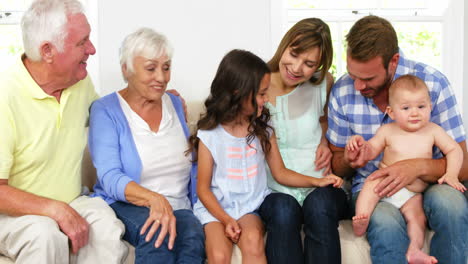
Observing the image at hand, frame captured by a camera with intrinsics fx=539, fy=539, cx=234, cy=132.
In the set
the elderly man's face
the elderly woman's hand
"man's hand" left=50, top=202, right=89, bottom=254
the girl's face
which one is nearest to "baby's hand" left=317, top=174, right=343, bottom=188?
the girl's face

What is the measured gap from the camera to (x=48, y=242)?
1.73m

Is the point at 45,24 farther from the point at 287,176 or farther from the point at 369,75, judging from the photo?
the point at 369,75

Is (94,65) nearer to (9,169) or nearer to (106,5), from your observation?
(106,5)

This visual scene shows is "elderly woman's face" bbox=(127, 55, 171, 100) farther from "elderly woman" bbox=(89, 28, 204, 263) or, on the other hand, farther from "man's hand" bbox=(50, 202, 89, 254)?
"man's hand" bbox=(50, 202, 89, 254)

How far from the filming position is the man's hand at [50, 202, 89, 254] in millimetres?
1803

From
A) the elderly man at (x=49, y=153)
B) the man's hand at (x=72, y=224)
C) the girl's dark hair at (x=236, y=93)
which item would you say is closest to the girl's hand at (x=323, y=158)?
the girl's dark hair at (x=236, y=93)

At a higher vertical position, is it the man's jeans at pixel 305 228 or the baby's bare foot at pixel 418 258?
the man's jeans at pixel 305 228

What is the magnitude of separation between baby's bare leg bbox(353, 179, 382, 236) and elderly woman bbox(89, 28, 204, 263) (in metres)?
0.58

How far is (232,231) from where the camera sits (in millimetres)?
1950

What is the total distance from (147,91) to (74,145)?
1.13ft

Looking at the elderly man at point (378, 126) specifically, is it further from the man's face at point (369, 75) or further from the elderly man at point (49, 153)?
the elderly man at point (49, 153)

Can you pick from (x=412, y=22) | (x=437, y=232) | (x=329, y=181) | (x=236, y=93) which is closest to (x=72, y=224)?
(x=236, y=93)

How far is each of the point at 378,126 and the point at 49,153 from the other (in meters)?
1.32

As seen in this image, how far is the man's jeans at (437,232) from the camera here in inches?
75.1
